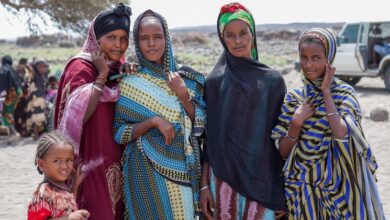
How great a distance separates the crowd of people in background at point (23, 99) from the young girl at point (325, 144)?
7.92m

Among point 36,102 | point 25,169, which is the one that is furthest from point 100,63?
point 36,102

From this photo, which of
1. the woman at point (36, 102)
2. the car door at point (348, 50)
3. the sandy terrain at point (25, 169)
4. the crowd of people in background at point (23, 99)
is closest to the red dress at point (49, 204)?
the sandy terrain at point (25, 169)

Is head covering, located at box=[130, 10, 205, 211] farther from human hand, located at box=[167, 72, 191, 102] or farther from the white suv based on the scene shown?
the white suv

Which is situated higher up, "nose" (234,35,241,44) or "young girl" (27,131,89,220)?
"nose" (234,35,241,44)

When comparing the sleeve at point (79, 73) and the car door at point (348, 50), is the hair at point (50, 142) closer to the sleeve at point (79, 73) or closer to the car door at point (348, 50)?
the sleeve at point (79, 73)

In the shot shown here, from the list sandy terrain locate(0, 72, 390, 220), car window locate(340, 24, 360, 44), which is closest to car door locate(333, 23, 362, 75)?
car window locate(340, 24, 360, 44)

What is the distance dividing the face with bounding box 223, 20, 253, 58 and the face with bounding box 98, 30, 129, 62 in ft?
1.86

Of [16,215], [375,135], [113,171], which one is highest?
[113,171]

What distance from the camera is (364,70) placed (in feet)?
48.1

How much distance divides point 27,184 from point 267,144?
15.4 ft

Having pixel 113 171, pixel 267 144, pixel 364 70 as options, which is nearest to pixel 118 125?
pixel 113 171

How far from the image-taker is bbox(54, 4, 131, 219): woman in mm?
2678

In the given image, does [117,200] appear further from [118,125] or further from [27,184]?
[27,184]

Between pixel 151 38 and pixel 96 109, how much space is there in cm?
47
